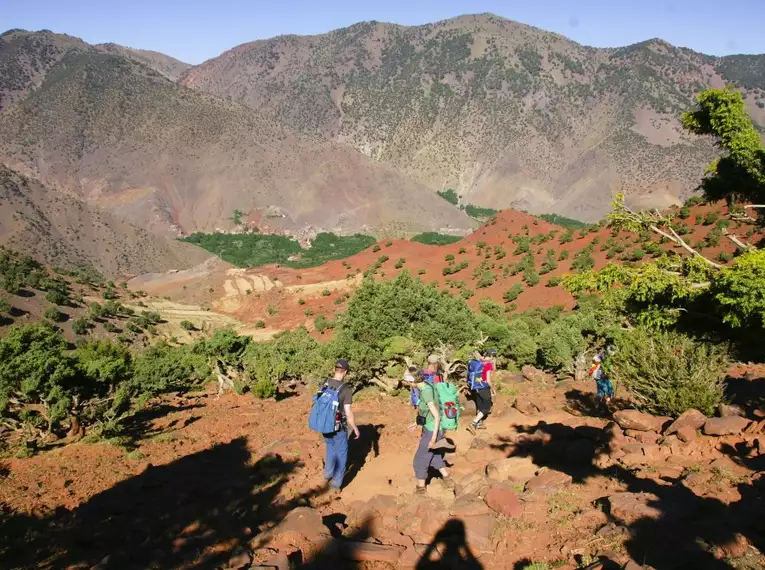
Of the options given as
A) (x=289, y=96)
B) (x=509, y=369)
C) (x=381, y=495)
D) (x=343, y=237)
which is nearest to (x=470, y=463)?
(x=381, y=495)

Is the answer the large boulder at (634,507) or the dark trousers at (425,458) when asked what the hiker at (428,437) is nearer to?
the dark trousers at (425,458)

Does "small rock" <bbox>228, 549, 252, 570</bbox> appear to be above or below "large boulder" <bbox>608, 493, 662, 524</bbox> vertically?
below

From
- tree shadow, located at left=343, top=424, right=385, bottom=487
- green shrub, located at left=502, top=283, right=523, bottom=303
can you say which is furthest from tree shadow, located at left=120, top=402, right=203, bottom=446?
green shrub, located at left=502, top=283, right=523, bottom=303

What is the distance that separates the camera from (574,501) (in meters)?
5.60

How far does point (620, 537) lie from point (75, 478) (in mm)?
6506

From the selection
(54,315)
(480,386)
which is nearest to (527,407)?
(480,386)

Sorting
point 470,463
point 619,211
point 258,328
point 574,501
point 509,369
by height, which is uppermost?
point 619,211

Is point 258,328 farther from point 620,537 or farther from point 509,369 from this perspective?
point 620,537

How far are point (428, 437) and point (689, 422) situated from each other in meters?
3.34

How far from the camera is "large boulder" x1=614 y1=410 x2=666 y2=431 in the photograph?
746cm

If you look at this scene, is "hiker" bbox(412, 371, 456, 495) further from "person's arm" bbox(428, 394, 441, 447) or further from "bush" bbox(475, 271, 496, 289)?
"bush" bbox(475, 271, 496, 289)

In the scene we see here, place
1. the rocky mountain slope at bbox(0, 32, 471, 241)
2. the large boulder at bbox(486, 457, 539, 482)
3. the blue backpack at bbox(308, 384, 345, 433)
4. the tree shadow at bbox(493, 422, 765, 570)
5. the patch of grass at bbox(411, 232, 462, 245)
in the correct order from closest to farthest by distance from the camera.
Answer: the tree shadow at bbox(493, 422, 765, 570) → the blue backpack at bbox(308, 384, 345, 433) → the large boulder at bbox(486, 457, 539, 482) → the patch of grass at bbox(411, 232, 462, 245) → the rocky mountain slope at bbox(0, 32, 471, 241)

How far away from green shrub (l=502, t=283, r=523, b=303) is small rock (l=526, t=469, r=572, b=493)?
25290mm

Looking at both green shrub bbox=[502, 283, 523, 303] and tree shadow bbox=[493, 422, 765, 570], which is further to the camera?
green shrub bbox=[502, 283, 523, 303]
